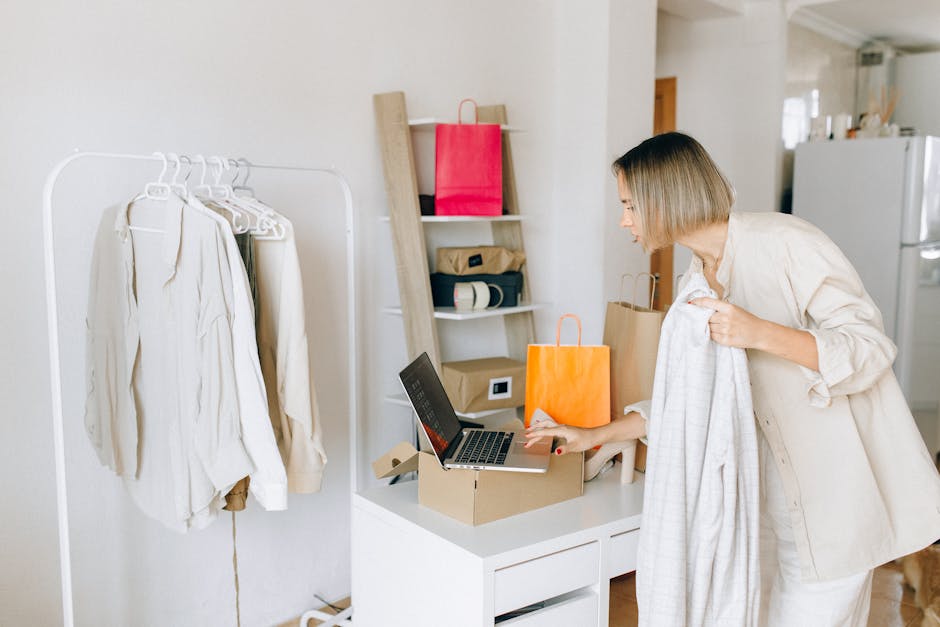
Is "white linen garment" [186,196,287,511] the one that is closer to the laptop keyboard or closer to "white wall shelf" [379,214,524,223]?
the laptop keyboard

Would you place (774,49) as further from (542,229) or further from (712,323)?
(712,323)

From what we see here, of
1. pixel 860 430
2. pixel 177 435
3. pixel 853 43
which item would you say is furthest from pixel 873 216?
pixel 177 435

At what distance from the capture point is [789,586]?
172cm

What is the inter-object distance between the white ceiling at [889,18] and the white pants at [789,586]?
12.3 ft

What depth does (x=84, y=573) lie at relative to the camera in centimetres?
247

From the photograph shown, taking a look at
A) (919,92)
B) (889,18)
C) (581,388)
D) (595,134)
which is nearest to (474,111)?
(595,134)

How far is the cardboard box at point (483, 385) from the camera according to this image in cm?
311

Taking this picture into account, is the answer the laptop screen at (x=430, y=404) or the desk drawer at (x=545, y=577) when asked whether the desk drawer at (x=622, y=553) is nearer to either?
the desk drawer at (x=545, y=577)

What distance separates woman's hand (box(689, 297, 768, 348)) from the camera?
4.96 feet

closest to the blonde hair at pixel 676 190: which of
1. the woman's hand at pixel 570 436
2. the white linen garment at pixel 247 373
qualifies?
the woman's hand at pixel 570 436

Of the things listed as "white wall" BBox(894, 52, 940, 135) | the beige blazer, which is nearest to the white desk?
the beige blazer

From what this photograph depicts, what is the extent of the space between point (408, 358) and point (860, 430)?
6.30ft

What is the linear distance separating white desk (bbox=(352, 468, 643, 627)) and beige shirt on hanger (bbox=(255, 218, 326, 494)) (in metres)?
0.31

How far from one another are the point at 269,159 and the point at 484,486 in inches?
58.2
